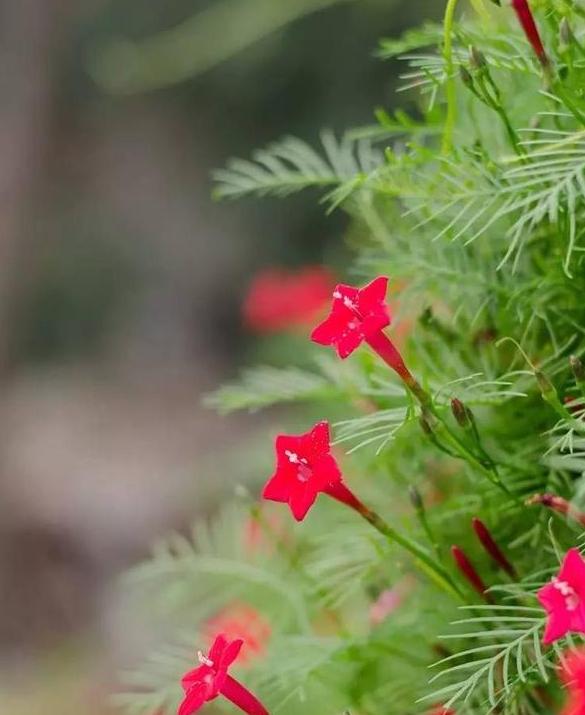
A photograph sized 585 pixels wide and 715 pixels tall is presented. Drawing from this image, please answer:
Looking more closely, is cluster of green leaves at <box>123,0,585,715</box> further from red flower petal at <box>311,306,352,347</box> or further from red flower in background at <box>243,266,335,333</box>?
red flower in background at <box>243,266,335,333</box>

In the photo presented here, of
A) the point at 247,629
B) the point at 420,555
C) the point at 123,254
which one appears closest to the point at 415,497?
the point at 420,555

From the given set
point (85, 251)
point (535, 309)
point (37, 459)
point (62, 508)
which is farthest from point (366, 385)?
point (85, 251)

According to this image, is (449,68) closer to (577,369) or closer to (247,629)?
(577,369)

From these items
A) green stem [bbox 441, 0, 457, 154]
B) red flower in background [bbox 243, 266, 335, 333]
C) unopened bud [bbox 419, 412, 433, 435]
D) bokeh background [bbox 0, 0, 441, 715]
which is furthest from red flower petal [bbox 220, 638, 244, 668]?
bokeh background [bbox 0, 0, 441, 715]

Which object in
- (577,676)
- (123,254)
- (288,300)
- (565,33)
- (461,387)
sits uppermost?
(123,254)

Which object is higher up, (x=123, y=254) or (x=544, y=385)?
(x=123, y=254)

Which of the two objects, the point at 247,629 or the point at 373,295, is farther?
the point at 247,629

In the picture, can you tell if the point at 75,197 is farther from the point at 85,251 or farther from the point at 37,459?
the point at 37,459

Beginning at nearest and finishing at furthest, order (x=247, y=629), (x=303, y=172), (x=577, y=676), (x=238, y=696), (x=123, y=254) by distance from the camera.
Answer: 1. (x=577, y=676)
2. (x=238, y=696)
3. (x=303, y=172)
4. (x=247, y=629)
5. (x=123, y=254)
